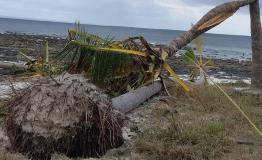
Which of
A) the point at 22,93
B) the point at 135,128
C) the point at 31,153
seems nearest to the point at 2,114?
the point at 22,93

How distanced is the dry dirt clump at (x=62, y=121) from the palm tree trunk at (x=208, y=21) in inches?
217

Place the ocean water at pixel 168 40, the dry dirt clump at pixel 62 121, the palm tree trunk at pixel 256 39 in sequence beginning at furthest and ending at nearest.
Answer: the ocean water at pixel 168 40 → the palm tree trunk at pixel 256 39 → the dry dirt clump at pixel 62 121

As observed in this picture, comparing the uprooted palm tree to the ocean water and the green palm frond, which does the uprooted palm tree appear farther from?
the ocean water

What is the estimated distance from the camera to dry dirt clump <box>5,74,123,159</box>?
6027 mm

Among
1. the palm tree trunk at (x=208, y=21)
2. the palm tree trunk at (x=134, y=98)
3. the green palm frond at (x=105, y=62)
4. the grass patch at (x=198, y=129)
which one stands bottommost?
Answer: the grass patch at (x=198, y=129)

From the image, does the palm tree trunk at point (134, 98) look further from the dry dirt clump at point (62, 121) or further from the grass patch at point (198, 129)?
the dry dirt clump at point (62, 121)

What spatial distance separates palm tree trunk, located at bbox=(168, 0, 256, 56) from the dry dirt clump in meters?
5.52

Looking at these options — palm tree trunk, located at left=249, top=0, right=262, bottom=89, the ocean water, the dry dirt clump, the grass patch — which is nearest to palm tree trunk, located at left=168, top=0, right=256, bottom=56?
palm tree trunk, located at left=249, top=0, right=262, bottom=89

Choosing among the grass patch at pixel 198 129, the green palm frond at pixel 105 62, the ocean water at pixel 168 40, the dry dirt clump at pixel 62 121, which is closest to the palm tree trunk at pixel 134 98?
the green palm frond at pixel 105 62

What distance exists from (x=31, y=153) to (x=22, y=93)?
1002 millimetres

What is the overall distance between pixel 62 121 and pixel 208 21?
6770 mm

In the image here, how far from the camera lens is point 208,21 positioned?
39.0ft

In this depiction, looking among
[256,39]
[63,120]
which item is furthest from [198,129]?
[256,39]

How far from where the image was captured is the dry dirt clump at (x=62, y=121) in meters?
6.03
